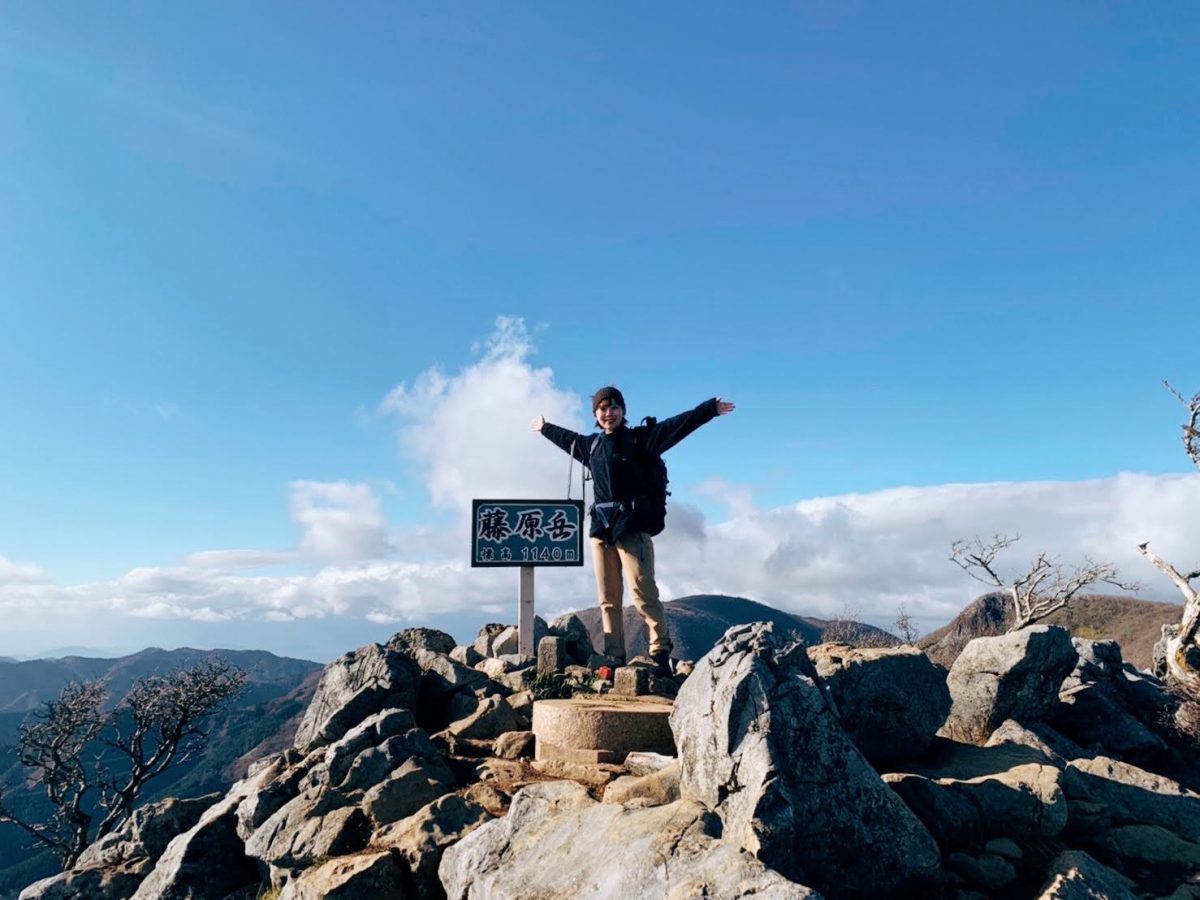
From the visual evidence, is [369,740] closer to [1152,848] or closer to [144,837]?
[144,837]

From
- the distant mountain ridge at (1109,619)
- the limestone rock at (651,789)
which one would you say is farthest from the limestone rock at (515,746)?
the distant mountain ridge at (1109,619)

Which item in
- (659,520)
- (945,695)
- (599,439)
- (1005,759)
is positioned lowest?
(1005,759)

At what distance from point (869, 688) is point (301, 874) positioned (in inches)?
284

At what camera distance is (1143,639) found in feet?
354

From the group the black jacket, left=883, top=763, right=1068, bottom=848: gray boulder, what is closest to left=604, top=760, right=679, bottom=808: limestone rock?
left=883, top=763, right=1068, bottom=848: gray boulder

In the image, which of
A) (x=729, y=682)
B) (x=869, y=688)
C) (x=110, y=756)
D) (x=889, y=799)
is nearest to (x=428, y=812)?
(x=729, y=682)

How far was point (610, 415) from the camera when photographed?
13102mm

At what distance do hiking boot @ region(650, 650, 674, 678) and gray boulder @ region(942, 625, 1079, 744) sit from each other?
4.60 m

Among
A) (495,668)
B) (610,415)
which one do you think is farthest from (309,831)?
(610,415)

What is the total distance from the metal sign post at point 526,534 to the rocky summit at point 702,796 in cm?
285

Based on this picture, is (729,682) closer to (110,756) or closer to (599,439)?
(599,439)

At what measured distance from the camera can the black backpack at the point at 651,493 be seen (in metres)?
12.7

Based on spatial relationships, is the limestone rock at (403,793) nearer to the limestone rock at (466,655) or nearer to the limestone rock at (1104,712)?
the limestone rock at (466,655)

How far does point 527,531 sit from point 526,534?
7 centimetres
